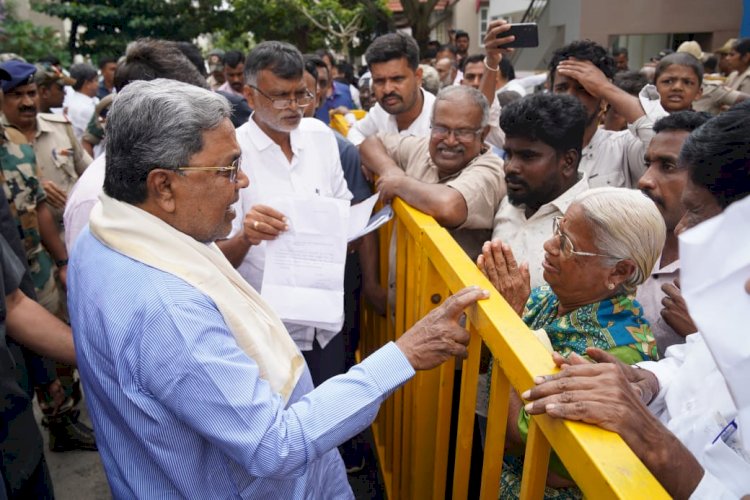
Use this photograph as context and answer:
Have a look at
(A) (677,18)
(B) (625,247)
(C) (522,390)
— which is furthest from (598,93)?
(A) (677,18)

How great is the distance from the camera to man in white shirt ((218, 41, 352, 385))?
2711 mm

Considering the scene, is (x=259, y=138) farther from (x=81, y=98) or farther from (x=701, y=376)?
(x=81, y=98)

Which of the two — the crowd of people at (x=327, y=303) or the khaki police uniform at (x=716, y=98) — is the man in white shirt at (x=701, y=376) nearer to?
the crowd of people at (x=327, y=303)

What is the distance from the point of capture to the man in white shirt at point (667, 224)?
1.90 metres

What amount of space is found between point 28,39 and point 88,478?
63.0ft

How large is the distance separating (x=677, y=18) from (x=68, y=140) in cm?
1634

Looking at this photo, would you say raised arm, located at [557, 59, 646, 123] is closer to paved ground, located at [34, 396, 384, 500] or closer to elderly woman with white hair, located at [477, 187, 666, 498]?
elderly woman with white hair, located at [477, 187, 666, 498]

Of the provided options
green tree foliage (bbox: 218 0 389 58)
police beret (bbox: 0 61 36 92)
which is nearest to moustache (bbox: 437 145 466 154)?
police beret (bbox: 0 61 36 92)

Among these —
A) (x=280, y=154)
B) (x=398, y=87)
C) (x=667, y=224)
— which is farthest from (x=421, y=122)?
(x=667, y=224)

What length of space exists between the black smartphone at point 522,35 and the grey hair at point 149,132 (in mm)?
2787

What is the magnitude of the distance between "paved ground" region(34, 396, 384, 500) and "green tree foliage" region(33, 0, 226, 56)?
69.0 ft

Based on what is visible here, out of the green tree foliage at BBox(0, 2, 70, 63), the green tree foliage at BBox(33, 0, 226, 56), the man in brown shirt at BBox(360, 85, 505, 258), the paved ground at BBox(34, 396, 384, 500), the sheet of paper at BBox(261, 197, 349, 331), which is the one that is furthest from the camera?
the green tree foliage at BBox(33, 0, 226, 56)

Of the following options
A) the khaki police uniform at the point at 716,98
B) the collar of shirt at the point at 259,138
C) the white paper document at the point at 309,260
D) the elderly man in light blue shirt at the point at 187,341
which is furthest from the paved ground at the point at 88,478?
the khaki police uniform at the point at 716,98

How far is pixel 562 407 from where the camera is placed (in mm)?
1098
